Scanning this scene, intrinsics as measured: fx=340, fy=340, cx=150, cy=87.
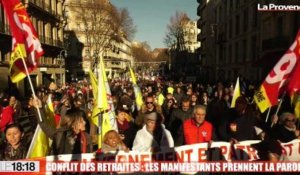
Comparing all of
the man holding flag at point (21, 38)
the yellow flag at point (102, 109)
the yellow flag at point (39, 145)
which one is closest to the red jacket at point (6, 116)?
the yellow flag at point (102, 109)

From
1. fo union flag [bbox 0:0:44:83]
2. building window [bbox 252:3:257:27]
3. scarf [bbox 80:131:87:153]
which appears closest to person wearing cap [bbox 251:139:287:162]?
scarf [bbox 80:131:87:153]

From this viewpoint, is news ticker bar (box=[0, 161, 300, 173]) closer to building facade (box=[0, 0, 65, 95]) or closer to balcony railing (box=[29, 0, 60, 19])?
building facade (box=[0, 0, 65, 95])

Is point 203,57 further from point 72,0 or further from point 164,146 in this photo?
point 164,146

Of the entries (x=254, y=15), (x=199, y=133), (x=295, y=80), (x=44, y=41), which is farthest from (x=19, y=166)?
(x=44, y=41)

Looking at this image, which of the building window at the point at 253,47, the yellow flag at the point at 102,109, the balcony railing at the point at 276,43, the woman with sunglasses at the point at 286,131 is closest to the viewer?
the woman with sunglasses at the point at 286,131

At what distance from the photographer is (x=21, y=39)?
5512mm

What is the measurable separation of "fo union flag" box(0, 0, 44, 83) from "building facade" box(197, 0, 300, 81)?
1992 cm

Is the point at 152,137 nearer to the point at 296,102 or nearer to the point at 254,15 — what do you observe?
the point at 296,102

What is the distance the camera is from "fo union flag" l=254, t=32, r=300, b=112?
227 inches

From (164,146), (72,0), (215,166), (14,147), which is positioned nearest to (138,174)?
(164,146)

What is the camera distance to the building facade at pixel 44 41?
A: 2769 cm

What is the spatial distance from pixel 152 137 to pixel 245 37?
3171cm

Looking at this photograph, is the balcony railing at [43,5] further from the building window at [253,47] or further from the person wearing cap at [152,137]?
the person wearing cap at [152,137]

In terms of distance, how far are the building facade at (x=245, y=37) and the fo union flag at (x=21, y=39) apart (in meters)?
19.9
